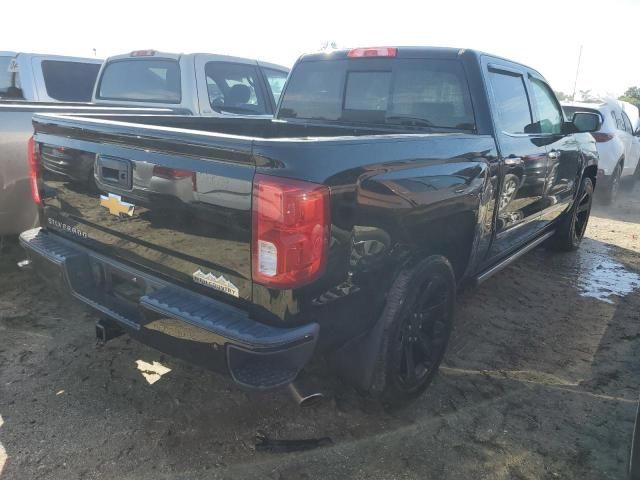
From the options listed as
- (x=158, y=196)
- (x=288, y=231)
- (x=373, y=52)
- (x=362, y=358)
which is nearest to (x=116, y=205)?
(x=158, y=196)

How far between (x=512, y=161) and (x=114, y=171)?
8.12 ft

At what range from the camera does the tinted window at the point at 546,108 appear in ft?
13.9

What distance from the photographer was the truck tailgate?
1979 mm

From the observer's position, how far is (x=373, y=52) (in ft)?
11.8

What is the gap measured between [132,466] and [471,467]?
1554 mm

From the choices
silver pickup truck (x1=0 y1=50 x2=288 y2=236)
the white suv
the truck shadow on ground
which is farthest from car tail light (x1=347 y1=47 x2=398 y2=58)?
the white suv

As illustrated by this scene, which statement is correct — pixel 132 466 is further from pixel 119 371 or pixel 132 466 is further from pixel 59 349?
pixel 59 349

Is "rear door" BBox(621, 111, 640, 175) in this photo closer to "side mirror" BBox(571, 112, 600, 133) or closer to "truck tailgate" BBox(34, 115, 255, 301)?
"side mirror" BBox(571, 112, 600, 133)

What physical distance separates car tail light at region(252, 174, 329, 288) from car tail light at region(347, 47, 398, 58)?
6.57 feet

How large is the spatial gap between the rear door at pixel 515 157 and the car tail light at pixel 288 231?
6.08 feet

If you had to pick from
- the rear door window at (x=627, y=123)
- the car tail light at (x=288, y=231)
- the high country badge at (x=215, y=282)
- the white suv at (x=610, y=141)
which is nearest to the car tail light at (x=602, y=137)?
the white suv at (x=610, y=141)

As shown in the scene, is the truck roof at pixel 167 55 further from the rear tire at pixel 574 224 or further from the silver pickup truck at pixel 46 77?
the rear tire at pixel 574 224

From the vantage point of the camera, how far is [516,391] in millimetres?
3064

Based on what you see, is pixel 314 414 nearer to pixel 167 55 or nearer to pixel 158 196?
pixel 158 196
